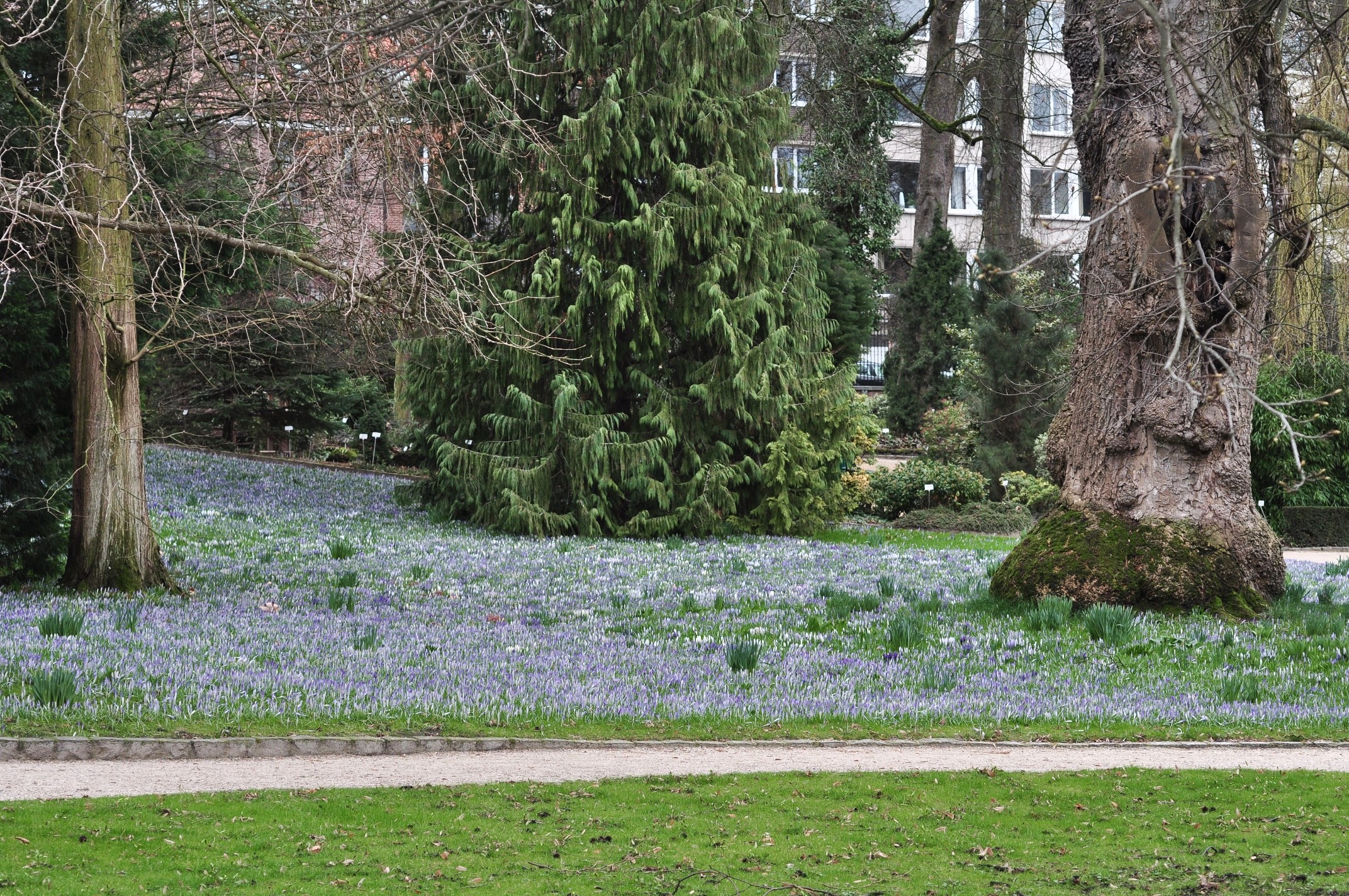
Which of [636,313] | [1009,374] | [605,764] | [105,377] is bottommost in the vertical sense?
[605,764]

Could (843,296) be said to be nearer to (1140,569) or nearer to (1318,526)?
(1318,526)

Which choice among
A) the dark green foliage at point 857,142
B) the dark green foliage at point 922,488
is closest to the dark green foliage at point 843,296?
the dark green foliage at point 857,142

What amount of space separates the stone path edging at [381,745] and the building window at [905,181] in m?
40.9

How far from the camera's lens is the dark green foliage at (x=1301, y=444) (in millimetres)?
20562

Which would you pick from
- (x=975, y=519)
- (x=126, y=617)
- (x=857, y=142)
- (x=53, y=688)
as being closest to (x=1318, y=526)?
(x=975, y=519)

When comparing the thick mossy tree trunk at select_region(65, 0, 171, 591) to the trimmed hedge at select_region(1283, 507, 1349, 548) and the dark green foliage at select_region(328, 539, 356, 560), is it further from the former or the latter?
the trimmed hedge at select_region(1283, 507, 1349, 548)

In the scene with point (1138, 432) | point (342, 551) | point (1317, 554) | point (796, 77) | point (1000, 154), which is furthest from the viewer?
point (796, 77)

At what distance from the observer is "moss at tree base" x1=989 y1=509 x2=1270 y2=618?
38.3 ft

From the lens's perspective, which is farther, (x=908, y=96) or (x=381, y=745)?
(x=908, y=96)

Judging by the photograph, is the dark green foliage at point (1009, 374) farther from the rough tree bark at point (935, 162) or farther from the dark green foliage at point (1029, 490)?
the rough tree bark at point (935, 162)

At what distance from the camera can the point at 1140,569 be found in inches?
464

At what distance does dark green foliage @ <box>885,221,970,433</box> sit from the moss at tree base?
1997cm

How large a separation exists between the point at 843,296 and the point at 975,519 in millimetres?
6212

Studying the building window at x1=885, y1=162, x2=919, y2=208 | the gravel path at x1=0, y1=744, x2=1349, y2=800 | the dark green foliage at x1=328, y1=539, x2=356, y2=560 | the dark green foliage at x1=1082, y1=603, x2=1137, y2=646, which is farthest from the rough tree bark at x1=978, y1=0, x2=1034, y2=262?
the gravel path at x1=0, y1=744, x2=1349, y2=800
